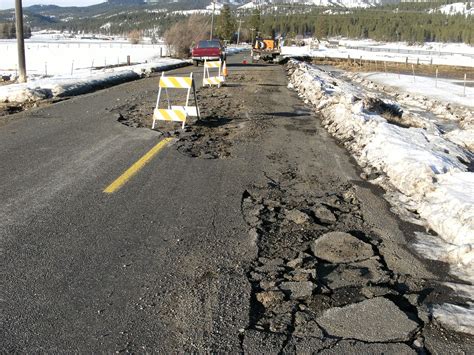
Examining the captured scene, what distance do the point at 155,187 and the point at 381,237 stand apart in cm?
303

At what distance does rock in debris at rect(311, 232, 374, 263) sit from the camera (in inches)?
187

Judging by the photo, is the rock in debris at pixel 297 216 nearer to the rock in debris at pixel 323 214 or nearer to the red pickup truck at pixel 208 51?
the rock in debris at pixel 323 214

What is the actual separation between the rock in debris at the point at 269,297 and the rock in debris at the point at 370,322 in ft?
1.29

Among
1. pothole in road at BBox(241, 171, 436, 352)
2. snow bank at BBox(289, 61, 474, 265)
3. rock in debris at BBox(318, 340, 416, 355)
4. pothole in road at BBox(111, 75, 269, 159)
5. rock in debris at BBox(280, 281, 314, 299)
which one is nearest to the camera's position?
rock in debris at BBox(318, 340, 416, 355)

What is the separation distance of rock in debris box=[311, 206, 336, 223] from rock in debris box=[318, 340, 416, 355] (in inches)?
98.6

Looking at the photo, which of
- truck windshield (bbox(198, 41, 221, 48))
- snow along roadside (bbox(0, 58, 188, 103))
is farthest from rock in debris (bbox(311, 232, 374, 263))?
truck windshield (bbox(198, 41, 221, 48))

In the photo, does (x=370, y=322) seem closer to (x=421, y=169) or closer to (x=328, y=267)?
(x=328, y=267)

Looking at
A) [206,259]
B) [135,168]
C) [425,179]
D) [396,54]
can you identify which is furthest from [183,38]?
[206,259]

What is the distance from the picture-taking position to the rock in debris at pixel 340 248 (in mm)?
4742

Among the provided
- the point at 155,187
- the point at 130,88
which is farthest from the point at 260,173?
the point at 130,88

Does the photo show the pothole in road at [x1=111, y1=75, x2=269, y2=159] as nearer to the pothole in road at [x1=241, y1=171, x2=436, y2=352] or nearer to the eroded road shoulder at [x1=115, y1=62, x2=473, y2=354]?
the eroded road shoulder at [x1=115, y1=62, x2=473, y2=354]

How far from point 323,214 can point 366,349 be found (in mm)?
2805

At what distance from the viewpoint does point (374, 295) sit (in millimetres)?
4012

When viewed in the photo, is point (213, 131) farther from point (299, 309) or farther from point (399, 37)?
point (399, 37)
